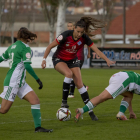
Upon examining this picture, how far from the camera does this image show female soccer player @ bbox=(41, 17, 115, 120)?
787 centimetres

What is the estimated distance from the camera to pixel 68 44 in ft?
26.9

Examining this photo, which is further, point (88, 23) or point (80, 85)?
point (80, 85)

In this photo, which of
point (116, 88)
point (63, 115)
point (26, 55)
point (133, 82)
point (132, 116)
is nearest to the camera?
point (26, 55)

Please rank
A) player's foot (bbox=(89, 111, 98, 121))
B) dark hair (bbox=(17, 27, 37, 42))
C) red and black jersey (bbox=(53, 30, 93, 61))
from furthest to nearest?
red and black jersey (bbox=(53, 30, 93, 61)) → player's foot (bbox=(89, 111, 98, 121)) → dark hair (bbox=(17, 27, 37, 42))

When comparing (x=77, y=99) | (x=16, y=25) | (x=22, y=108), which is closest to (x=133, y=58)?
(x=77, y=99)

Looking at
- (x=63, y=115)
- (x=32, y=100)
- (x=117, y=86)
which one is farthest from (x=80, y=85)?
(x=32, y=100)

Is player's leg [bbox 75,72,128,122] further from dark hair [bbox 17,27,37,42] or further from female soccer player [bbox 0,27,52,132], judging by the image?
dark hair [bbox 17,27,37,42]

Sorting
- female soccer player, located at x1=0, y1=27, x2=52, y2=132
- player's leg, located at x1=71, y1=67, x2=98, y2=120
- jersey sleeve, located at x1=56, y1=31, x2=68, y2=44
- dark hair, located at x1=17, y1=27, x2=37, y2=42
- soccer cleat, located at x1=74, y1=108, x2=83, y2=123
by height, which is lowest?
soccer cleat, located at x1=74, y1=108, x2=83, y2=123

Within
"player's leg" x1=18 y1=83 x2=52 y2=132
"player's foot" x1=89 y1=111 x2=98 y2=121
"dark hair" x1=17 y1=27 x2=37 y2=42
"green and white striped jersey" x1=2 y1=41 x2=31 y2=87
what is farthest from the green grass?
"dark hair" x1=17 y1=27 x2=37 y2=42

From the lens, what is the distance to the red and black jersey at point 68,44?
8.02m

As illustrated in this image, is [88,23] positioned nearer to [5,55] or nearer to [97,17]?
[5,55]

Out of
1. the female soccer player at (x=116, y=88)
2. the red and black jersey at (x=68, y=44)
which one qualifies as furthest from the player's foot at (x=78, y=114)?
the red and black jersey at (x=68, y=44)

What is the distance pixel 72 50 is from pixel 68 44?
0.61 feet

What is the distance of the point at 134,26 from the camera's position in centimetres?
6425
